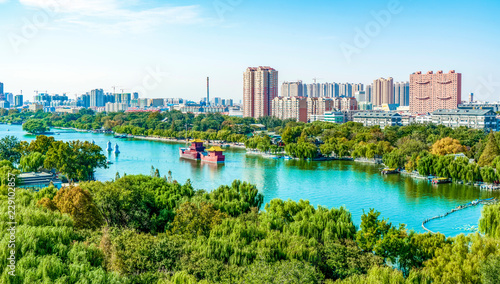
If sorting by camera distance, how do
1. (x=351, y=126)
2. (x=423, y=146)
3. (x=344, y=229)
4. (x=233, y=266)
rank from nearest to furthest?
(x=233, y=266) < (x=344, y=229) < (x=423, y=146) < (x=351, y=126)

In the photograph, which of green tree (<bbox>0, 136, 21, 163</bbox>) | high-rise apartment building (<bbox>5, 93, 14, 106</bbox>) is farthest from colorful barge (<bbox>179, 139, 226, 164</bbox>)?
high-rise apartment building (<bbox>5, 93, 14, 106</bbox>)

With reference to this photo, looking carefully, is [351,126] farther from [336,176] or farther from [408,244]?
[408,244]

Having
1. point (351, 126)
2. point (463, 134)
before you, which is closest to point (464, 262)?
point (463, 134)

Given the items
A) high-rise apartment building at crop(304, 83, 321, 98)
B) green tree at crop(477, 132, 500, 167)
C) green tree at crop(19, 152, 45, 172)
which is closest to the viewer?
green tree at crop(19, 152, 45, 172)

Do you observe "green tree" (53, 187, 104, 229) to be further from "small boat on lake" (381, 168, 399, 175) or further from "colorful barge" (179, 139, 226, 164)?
"colorful barge" (179, 139, 226, 164)

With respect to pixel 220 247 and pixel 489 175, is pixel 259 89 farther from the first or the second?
pixel 220 247

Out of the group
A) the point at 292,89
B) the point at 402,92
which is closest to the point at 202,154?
the point at 292,89
